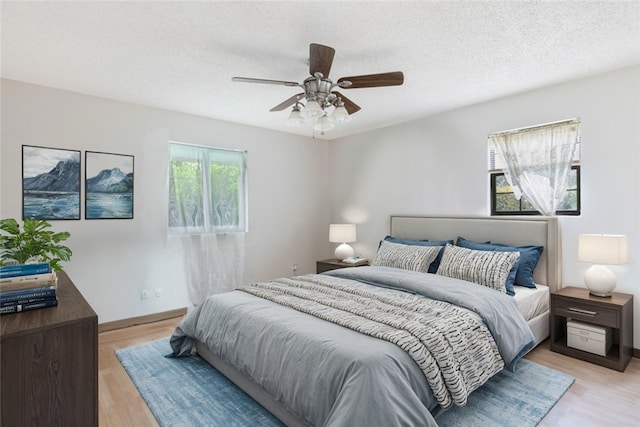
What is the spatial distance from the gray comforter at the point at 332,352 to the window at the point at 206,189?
1.60 meters

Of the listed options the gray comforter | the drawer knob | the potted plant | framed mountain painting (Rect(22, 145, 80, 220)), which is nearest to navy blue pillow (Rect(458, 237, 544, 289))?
the drawer knob

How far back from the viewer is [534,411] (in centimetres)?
208

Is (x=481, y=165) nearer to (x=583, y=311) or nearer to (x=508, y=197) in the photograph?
(x=508, y=197)

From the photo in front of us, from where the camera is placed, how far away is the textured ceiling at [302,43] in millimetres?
1992

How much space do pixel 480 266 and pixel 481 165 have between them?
1.31 metres

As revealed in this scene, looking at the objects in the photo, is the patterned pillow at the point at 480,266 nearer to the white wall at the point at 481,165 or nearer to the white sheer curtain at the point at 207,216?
the white wall at the point at 481,165

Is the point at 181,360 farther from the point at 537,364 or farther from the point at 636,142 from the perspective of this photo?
the point at 636,142

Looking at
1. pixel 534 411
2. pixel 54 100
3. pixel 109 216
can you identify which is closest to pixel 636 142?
pixel 534 411

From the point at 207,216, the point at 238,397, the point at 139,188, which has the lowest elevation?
the point at 238,397

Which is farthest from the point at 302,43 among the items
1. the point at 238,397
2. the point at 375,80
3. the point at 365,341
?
the point at 238,397

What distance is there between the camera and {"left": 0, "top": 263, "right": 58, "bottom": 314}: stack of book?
133 centimetres

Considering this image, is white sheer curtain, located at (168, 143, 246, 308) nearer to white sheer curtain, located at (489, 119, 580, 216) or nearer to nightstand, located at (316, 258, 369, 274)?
nightstand, located at (316, 258, 369, 274)

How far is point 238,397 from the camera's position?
2.30m

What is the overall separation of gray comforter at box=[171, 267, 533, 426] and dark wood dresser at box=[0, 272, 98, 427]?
0.94m
